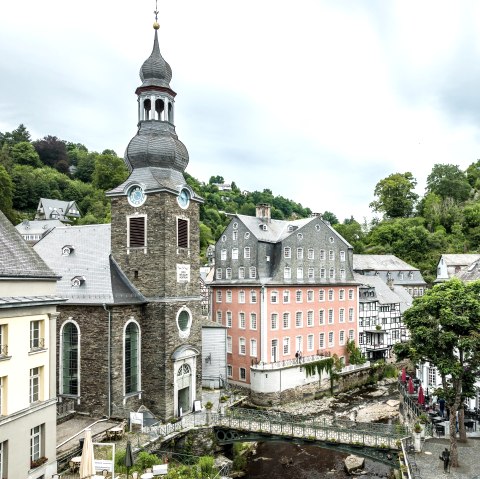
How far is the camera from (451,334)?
19016 mm

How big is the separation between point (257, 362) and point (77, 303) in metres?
17.2

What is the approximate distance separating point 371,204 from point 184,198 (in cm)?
7092

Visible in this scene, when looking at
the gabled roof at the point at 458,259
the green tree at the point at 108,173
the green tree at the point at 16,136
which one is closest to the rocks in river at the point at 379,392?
the gabled roof at the point at 458,259

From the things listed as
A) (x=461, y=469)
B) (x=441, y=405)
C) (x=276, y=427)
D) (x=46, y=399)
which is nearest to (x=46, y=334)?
(x=46, y=399)

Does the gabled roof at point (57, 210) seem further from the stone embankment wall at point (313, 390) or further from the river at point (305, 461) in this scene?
the river at point (305, 461)

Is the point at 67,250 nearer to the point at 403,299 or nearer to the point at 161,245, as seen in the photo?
the point at 161,245

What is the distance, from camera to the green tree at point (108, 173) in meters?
99.6

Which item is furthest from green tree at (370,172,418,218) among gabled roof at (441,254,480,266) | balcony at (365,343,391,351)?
balcony at (365,343,391,351)

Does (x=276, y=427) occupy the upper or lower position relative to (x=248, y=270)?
lower

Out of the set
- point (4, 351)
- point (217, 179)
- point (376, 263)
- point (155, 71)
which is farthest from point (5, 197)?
point (217, 179)

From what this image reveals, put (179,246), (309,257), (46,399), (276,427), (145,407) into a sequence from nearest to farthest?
(46,399)
(276,427)
(145,407)
(179,246)
(309,257)

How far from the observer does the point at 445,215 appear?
7725 cm

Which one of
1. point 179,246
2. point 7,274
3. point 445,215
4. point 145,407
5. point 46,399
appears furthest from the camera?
point 445,215

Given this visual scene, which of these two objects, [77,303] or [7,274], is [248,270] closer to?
[77,303]
